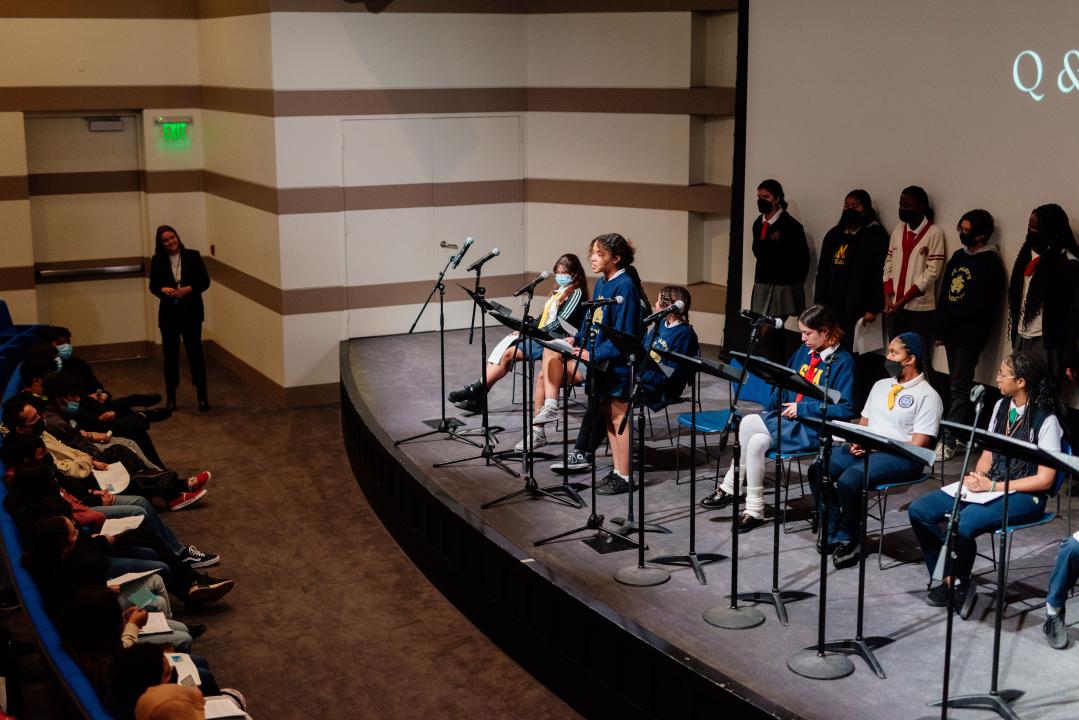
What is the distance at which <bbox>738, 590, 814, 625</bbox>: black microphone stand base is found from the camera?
5129mm

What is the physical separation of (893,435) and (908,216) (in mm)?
2157

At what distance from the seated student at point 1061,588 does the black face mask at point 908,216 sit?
300 centimetres

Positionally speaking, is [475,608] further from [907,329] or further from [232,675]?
[907,329]

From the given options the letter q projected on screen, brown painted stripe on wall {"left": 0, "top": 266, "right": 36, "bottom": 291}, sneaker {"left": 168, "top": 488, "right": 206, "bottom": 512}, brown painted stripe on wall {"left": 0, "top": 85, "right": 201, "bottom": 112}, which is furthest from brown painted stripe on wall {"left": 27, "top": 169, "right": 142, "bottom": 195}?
the letter q projected on screen

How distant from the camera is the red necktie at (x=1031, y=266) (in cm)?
663

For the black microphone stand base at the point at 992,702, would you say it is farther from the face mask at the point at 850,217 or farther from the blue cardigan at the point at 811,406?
the face mask at the point at 850,217

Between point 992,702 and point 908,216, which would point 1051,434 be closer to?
point 992,702

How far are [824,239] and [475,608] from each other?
357 centimetres

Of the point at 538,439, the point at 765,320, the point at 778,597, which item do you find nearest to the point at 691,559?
the point at 778,597

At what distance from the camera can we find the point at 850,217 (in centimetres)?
774

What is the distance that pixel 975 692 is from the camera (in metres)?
4.45

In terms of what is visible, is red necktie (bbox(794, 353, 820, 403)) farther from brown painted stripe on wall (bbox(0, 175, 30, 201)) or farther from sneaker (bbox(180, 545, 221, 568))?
brown painted stripe on wall (bbox(0, 175, 30, 201))

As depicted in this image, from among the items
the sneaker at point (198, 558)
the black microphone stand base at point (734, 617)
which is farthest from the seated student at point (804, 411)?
the sneaker at point (198, 558)

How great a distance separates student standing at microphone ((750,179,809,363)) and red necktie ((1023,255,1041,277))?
70.1 inches
